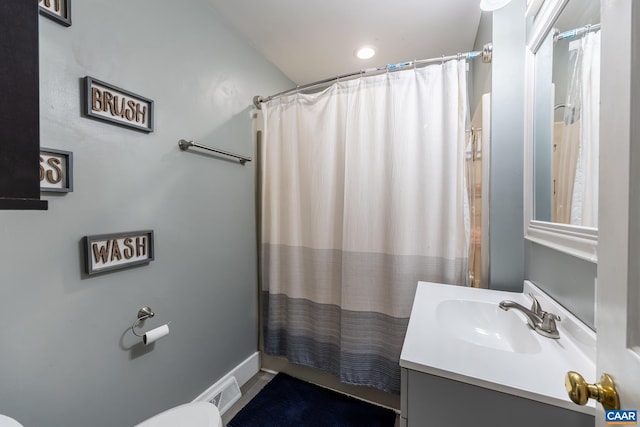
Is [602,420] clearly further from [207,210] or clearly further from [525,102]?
[207,210]

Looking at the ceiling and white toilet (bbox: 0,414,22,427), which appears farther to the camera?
the ceiling

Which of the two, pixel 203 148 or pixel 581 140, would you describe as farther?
pixel 203 148

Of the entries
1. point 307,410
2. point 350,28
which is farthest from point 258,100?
point 307,410

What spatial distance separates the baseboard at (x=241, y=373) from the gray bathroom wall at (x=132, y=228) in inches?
1.7

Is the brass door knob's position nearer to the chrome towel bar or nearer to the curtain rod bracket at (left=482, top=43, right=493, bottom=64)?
the curtain rod bracket at (left=482, top=43, right=493, bottom=64)

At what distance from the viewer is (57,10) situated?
0.90 meters

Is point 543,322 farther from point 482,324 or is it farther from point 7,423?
point 7,423

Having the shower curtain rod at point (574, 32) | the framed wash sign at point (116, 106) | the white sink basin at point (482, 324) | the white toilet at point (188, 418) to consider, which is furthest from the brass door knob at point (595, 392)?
the framed wash sign at point (116, 106)

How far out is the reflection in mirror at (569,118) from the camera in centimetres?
71

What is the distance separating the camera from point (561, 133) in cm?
88

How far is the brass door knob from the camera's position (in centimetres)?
41

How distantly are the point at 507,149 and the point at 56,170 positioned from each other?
6.36ft

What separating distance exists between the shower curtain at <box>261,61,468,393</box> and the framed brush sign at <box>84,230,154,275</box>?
2.65 feet

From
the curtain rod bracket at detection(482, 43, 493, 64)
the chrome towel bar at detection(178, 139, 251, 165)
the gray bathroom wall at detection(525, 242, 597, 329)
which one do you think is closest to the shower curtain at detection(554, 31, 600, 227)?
the gray bathroom wall at detection(525, 242, 597, 329)
